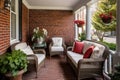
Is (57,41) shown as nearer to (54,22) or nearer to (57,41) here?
(57,41)

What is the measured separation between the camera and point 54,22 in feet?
27.6

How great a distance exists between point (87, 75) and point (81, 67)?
281 millimetres

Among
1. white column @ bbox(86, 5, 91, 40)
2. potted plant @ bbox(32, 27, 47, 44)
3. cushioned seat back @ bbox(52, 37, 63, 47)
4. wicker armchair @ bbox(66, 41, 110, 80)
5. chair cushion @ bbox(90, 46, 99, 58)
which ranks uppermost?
white column @ bbox(86, 5, 91, 40)

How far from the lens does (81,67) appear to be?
11.7 feet

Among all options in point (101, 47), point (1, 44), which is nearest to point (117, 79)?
point (101, 47)

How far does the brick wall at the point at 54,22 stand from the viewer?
8289 mm

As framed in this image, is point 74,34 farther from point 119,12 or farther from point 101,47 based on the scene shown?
point 119,12

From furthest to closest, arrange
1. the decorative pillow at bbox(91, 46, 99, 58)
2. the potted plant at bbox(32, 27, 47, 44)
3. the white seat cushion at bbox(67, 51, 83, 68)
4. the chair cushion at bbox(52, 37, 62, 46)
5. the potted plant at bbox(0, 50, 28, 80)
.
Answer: the chair cushion at bbox(52, 37, 62, 46), the potted plant at bbox(32, 27, 47, 44), the white seat cushion at bbox(67, 51, 83, 68), the decorative pillow at bbox(91, 46, 99, 58), the potted plant at bbox(0, 50, 28, 80)

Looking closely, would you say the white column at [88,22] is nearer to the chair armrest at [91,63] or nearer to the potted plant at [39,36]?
the chair armrest at [91,63]

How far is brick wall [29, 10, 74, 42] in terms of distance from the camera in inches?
326

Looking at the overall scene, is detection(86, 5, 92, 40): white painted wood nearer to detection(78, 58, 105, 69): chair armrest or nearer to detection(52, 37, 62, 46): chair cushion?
detection(52, 37, 62, 46): chair cushion

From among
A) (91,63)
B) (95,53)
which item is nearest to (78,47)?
(95,53)

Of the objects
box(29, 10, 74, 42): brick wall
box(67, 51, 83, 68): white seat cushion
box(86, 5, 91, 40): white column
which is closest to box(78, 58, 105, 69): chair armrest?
box(67, 51, 83, 68): white seat cushion

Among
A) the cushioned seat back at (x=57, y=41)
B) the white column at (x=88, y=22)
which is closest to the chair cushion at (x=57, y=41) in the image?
the cushioned seat back at (x=57, y=41)
